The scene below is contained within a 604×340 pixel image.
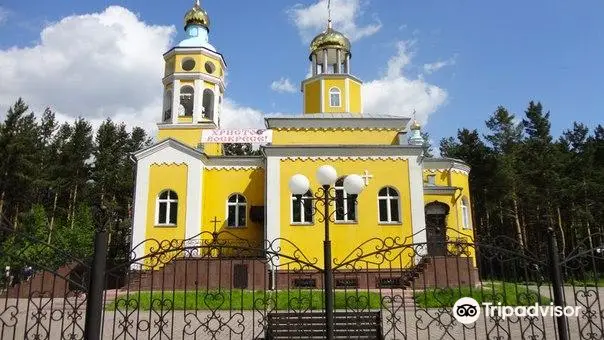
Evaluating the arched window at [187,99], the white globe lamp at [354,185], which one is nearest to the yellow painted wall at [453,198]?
the arched window at [187,99]

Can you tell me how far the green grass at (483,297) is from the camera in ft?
21.3

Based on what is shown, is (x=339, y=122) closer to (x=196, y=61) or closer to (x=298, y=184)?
(x=196, y=61)

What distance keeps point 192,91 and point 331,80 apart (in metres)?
6.42

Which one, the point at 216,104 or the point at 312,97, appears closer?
the point at 216,104

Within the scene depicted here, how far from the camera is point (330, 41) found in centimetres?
2233

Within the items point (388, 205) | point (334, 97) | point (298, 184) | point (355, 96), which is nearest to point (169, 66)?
point (334, 97)

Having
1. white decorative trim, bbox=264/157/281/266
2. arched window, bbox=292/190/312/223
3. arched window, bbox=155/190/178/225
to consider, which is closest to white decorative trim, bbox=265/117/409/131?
white decorative trim, bbox=264/157/281/266

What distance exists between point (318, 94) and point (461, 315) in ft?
52.5

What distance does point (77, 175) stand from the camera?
3388 centimetres

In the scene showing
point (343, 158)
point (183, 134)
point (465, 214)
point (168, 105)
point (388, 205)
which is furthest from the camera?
point (168, 105)

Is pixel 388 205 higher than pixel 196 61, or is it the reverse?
pixel 196 61

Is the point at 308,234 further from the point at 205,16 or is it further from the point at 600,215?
the point at 600,215

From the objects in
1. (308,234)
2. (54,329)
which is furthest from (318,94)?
(54,329)

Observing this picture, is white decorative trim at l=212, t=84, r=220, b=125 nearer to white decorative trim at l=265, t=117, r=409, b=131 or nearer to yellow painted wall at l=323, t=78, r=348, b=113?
white decorative trim at l=265, t=117, r=409, b=131
